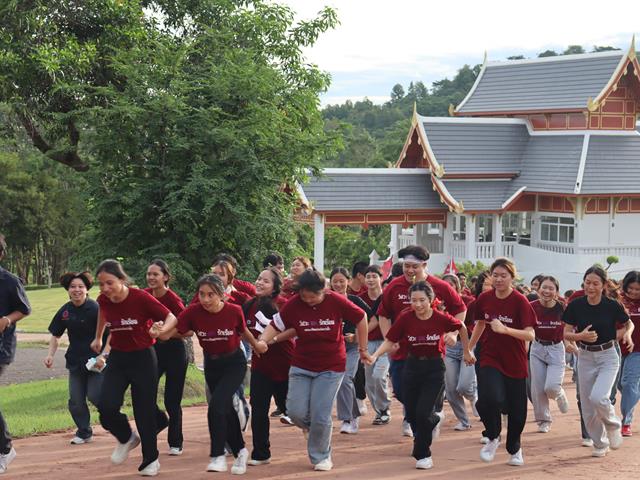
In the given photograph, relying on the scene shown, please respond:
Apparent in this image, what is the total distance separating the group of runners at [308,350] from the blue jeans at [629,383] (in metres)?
0.01

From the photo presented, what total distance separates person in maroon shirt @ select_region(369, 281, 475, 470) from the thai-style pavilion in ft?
78.1

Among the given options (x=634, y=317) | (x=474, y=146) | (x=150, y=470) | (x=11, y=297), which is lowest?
(x=150, y=470)

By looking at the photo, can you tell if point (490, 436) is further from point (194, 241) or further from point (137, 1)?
point (137, 1)

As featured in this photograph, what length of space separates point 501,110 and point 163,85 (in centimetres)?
2447

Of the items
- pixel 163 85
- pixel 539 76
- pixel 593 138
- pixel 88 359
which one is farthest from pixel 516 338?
pixel 539 76

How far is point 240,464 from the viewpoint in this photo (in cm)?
927

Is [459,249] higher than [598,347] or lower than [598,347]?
higher

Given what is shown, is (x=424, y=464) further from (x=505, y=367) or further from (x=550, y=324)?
(x=550, y=324)

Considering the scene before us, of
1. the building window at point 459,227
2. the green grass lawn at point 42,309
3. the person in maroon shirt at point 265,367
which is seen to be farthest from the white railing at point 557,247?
the person in maroon shirt at point 265,367

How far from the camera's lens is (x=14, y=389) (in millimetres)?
16484

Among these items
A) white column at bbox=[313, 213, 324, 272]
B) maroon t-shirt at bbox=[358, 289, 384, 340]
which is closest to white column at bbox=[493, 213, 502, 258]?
white column at bbox=[313, 213, 324, 272]

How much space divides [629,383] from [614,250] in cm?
2527

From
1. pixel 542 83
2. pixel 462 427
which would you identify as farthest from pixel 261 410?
pixel 542 83

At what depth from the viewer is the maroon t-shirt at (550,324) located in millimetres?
11617
